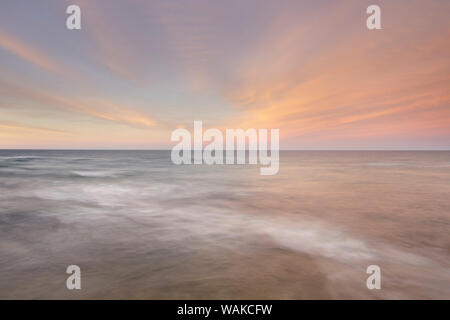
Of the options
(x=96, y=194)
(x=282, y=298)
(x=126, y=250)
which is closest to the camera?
(x=282, y=298)

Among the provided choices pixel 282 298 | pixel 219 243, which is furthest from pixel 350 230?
pixel 282 298

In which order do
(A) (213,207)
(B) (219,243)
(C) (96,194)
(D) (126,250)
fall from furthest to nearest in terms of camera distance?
1. (C) (96,194)
2. (A) (213,207)
3. (B) (219,243)
4. (D) (126,250)

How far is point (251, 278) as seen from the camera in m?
4.67

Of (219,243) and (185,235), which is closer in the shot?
(219,243)

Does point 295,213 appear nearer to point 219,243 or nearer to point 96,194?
point 219,243

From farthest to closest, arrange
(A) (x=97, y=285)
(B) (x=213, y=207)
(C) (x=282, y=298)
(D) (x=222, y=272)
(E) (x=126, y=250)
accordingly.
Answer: (B) (x=213, y=207), (E) (x=126, y=250), (D) (x=222, y=272), (A) (x=97, y=285), (C) (x=282, y=298)

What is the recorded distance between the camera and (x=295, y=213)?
32.2 feet

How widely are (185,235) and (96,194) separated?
30.0 ft

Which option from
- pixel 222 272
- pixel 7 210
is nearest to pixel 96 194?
pixel 7 210

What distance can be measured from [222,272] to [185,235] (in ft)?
8.10

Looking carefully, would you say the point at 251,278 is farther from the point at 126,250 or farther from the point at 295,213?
the point at 295,213

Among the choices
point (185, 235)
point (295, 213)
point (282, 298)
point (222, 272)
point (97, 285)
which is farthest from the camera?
point (295, 213)

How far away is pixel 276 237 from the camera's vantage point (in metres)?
6.89

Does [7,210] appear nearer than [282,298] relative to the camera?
No
